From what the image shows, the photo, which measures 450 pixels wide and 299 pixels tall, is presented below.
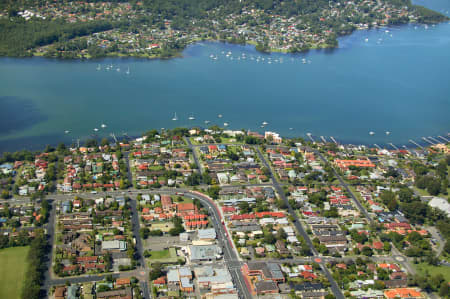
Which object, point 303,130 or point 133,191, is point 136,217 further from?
point 303,130

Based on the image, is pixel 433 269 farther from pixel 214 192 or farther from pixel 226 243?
pixel 214 192

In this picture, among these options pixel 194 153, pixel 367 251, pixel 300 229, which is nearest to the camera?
pixel 367 251

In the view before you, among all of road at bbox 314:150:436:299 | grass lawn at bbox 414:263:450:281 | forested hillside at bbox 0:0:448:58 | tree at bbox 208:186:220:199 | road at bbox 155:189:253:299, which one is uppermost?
forested hillside at bbox 0:0:448:58

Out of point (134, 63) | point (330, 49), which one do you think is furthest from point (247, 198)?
point (330, 49)

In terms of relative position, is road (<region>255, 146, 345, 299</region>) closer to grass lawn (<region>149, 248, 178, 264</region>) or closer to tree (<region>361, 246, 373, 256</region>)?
tree (<region>361, 246, 373, 256</region>)

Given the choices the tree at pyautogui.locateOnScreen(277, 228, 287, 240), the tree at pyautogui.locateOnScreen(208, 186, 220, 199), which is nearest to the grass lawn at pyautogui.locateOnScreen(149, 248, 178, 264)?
the tree at pyautogui.locateOnScreen(208, 186, 220, 199)

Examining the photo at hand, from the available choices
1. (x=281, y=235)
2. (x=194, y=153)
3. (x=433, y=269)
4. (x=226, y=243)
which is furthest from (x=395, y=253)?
(x=194, y=153)
